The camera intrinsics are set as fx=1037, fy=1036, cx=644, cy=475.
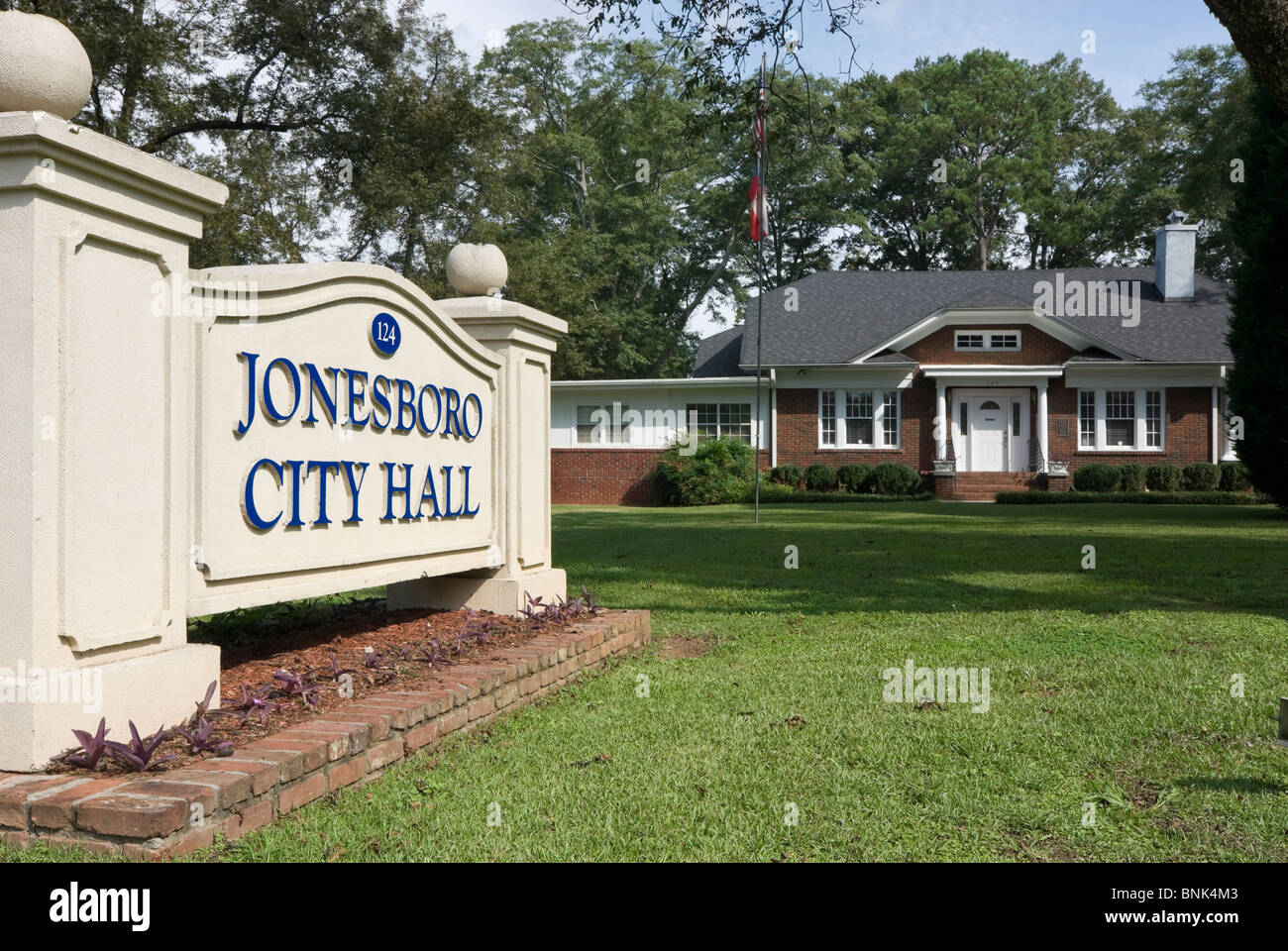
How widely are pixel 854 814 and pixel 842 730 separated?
3.55 ft

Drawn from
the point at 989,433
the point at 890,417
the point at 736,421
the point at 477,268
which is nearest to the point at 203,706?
the point at 477,268

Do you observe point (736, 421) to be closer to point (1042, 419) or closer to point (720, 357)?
point (720, 357)

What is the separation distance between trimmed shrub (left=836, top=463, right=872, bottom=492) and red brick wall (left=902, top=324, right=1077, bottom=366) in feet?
11.8

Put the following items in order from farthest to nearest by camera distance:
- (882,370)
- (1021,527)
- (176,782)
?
1. (882,370)
2. (1021,527)
3. (176,782)

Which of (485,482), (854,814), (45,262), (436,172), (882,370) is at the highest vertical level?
(436,172)

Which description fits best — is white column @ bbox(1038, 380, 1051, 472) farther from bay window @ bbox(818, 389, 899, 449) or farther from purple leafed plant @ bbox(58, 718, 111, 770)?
purple leafed plant @ bbox(58, 718, 111, 770)

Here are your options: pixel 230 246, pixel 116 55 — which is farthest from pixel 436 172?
pixel 116 55

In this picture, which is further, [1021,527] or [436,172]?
[436,172]

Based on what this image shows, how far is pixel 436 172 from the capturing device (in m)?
20.0

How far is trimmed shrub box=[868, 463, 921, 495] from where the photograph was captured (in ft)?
80.4

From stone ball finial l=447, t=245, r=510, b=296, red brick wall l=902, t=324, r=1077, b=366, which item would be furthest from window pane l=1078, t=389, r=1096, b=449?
stone ball finial l=447, t=245, r=510, b=296

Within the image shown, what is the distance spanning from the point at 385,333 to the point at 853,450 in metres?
21.6

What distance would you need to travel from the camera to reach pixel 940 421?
25.3 m

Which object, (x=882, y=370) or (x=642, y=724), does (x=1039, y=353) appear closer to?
(x=882, y=370)
